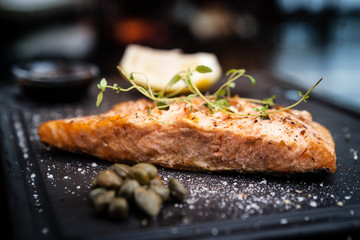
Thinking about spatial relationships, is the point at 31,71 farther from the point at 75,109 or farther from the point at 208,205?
the point at 208,205

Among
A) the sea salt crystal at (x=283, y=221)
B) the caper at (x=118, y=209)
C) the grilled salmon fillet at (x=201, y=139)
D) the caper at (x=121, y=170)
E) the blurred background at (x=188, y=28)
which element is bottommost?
the sea salt crystal at (x=283, y=221)

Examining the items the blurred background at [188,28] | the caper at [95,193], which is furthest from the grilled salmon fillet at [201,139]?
the blurred background at [188,28]

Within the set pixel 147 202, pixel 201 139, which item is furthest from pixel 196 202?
pixel 201 139

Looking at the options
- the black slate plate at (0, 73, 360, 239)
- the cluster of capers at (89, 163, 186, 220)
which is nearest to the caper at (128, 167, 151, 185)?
the cluster of capers at (89, 163, 186, 220)

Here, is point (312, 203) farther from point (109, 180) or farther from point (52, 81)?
point (52, 81)

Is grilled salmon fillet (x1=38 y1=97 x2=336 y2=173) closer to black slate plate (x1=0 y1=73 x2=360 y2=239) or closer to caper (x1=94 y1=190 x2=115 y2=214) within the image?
black slate plate (x1=0 y1=73 x2=360 y2=239)

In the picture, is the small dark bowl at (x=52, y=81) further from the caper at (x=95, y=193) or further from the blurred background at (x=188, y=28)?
the blurred background at (x=188, y=28)

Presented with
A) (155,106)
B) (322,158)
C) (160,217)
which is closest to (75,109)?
(155,106)
